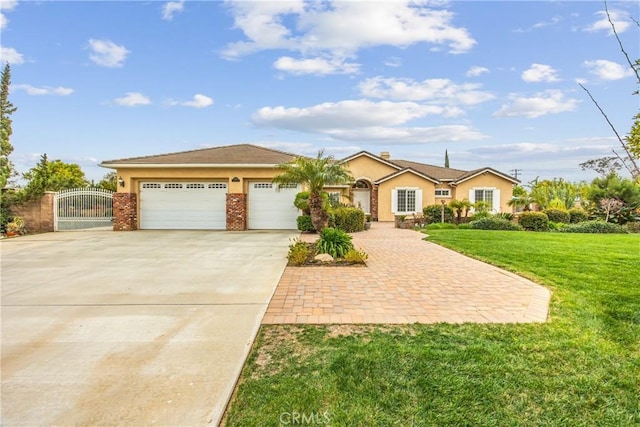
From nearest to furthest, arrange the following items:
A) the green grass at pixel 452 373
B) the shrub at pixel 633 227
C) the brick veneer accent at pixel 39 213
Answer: the green grass at pixel 452 373 → the brick veneer accent at pixel 39 213 → the shrub at pixel 633 227

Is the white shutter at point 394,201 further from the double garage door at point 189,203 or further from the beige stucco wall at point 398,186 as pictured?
the double garage door at point 189,203

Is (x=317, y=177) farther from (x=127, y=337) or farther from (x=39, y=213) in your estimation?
(x=39, y=213)

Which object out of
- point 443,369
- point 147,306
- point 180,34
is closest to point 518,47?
point 180,34

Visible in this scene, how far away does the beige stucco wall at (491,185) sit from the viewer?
27.6m

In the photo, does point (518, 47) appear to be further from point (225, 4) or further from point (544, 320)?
point (544, 320)

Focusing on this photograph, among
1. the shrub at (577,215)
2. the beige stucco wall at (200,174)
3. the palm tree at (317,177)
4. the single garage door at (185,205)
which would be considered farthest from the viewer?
the shrub at (577,215)

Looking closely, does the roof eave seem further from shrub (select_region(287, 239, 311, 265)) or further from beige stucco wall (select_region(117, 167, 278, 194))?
shrub (select_region(287, 239, 311, 265))

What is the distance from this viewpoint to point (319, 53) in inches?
695

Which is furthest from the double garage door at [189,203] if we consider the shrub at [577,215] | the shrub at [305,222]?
the shrub at [577,215]

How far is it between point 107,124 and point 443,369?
21776 mm

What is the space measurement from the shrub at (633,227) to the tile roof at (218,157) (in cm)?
1939

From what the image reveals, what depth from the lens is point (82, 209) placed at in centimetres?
1948

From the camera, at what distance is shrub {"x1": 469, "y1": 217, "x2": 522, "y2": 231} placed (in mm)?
20781

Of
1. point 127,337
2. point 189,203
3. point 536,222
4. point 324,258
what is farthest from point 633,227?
point 127,337
